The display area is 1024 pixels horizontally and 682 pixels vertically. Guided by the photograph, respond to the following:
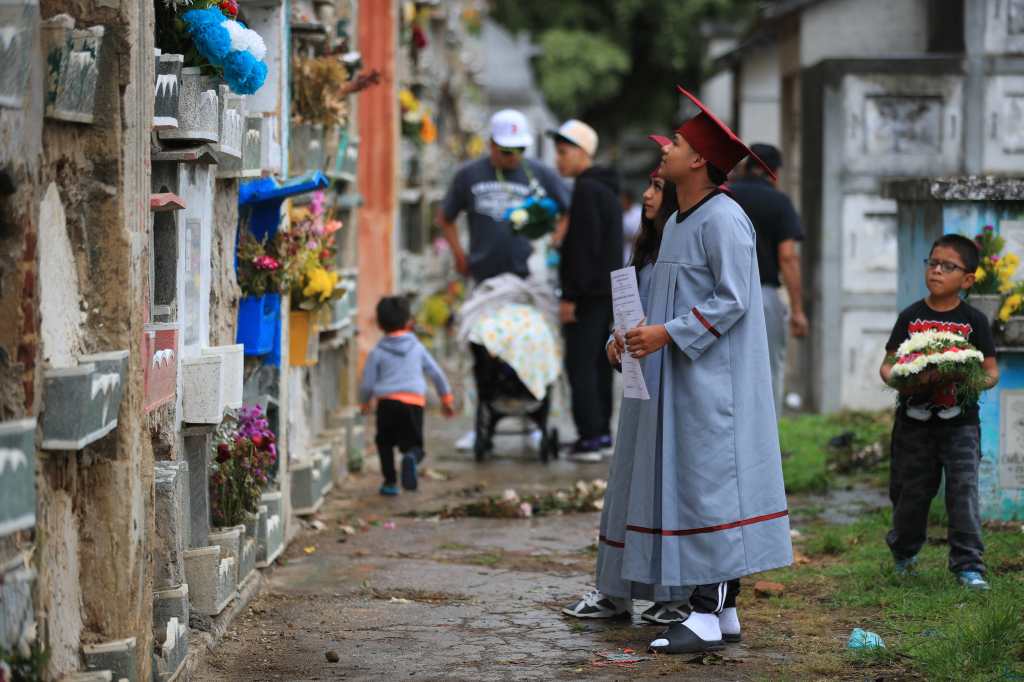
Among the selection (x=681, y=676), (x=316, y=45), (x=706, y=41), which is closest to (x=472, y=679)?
(x=681, y=676)

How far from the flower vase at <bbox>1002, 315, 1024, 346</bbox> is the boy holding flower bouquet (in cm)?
113

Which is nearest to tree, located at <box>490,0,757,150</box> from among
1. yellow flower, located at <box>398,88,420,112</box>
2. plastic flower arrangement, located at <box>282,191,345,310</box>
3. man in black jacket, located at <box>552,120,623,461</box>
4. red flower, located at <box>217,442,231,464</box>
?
yellow flower, located at <box>398,88,420,112</box>

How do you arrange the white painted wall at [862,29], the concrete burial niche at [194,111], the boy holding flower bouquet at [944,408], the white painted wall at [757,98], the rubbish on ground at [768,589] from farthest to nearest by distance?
the white painted wall at [757,98]
the white painted wall at [862,29]
the rubbish on ground at [768,589]
the boy holding flower bouquet at [944,408]
the concrete burial niche at [194,111]

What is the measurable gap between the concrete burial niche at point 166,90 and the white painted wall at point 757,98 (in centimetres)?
1435

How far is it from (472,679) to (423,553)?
2.60m

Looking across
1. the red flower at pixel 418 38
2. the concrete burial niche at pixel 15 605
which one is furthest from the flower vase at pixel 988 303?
the red flower at pixel 418 38

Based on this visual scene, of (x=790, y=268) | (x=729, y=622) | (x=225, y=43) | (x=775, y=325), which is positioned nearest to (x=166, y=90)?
(x=225, y=43)

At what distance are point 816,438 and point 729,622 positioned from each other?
5.87m

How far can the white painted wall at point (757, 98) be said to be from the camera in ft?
64.0

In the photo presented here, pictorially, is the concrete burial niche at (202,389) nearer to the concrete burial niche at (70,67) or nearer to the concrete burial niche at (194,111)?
the concrete burial niche at (194,111)

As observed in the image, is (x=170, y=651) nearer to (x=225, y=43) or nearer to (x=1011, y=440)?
(x=225, y=43)

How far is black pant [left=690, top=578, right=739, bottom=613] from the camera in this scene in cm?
641

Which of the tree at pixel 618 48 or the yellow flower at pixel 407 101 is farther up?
the tree at pixel 618 48

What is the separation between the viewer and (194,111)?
19.2ft
